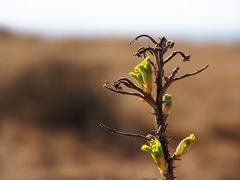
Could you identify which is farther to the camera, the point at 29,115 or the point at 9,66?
the point at 9,66

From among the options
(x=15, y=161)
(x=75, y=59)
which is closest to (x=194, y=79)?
(x=75, y=59)

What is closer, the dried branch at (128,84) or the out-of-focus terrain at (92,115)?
the dried branch at (128,84)

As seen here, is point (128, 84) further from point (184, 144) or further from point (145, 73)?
point (184, 144)

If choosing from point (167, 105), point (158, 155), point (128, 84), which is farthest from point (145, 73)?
point (158, 155)

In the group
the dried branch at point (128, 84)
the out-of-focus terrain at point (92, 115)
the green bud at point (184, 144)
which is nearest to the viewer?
the dried branch at point (128, 84)

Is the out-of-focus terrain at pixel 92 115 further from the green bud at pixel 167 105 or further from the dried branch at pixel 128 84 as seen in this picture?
the dried branch at pixel 128 84

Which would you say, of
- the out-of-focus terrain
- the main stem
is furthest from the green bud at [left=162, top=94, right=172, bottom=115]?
the out-of-focus terrain

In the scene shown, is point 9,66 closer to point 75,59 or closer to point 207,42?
point 75,59

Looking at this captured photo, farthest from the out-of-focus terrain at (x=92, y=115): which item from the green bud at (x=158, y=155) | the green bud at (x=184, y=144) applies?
the green bud at (x=158, y=155)
